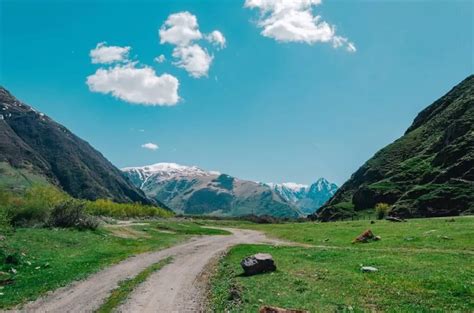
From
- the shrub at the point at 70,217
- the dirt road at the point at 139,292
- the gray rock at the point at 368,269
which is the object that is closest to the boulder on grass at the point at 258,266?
the dirt road at the point at 139,292

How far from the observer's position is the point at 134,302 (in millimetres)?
24672

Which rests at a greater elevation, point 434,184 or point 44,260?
point 434,184

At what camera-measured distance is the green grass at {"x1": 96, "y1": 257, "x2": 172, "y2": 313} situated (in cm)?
2382

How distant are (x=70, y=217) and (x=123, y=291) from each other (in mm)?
48185

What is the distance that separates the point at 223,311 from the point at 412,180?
16029 cm

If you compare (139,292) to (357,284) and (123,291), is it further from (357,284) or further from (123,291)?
(357,284)

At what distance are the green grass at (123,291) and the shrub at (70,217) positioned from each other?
124ft

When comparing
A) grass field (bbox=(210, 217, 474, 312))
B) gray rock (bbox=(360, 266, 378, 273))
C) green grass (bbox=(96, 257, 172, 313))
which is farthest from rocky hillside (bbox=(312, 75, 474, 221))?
green grass (bbox=(96, 257, 172, 313))

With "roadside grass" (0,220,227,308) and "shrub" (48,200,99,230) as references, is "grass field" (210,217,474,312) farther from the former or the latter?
"shrub" (48,200,99,230)

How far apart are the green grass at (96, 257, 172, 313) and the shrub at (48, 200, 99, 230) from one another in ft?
124

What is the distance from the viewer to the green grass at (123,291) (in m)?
23.8

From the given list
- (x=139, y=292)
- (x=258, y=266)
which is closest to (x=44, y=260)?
(x=139, y=292)

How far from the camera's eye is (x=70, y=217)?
7100 cm

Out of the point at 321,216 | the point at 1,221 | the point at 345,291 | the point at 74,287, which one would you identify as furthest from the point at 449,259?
the point at 321,216
